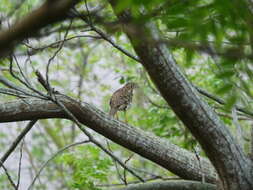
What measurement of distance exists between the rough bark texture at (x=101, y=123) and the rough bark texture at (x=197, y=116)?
Result: 0.62 m

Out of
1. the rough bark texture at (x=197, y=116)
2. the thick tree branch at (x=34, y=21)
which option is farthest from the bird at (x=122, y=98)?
the thick tree branch at (x=34, y=21)

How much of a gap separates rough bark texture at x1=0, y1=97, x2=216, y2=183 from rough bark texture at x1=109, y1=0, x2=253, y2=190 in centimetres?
62

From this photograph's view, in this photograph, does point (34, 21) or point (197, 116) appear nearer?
point (34, 21)

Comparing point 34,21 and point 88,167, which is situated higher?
point 88,167

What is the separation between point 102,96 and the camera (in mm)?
11000

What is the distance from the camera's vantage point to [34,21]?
868 mm

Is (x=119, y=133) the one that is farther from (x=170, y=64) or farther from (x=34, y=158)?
(x=34, y=158)

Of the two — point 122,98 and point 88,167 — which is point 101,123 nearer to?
point 88,167

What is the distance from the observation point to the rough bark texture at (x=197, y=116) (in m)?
2.38

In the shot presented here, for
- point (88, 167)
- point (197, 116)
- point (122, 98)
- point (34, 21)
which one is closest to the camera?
point (34, 21)

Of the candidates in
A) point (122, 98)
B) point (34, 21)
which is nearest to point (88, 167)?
point (122, 98)

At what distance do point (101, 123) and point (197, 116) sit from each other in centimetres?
85

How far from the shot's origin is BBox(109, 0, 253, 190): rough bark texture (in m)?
2.38

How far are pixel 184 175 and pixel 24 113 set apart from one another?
115 cm
